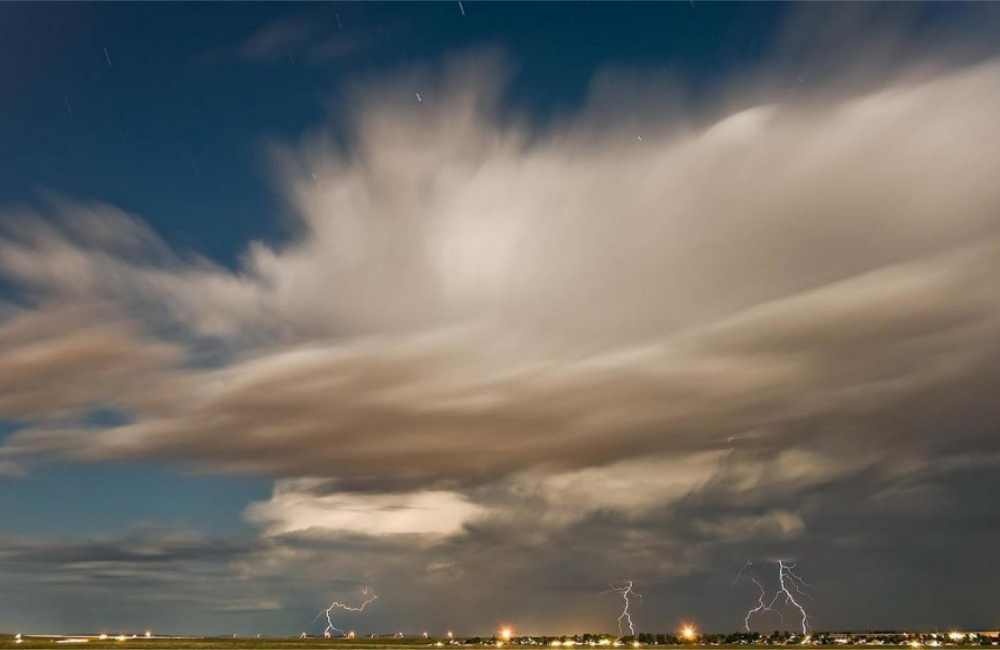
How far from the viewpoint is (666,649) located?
655ft

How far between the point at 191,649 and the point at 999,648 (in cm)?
17040

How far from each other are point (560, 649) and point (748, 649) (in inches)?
1578

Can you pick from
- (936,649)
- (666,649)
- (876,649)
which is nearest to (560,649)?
(666,649)

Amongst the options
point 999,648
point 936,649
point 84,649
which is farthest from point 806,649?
point 84,649

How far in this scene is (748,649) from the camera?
190500 mm

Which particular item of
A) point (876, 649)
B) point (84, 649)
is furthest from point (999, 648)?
point (84, 649)

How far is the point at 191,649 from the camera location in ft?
611

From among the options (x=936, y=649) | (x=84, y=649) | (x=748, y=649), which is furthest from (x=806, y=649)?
(x=84, y=649)

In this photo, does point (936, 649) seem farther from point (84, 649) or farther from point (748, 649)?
point (84, 649)

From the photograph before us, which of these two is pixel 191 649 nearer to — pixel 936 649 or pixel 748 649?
pixel 748 649

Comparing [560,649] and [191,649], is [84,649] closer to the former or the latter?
[191,649]

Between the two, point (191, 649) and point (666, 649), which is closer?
point (191, 649)

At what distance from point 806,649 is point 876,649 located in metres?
17.9

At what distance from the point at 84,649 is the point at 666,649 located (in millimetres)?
127143
